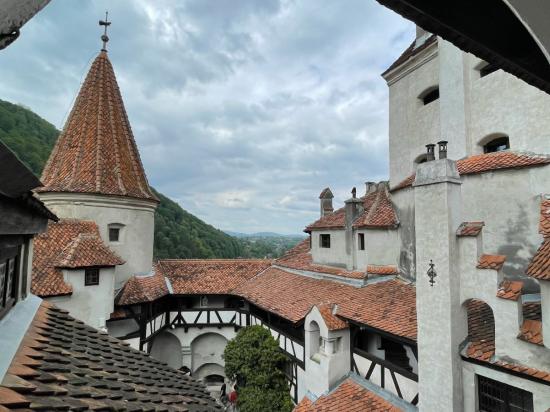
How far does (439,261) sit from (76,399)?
6.86m

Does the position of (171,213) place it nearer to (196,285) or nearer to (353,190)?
(196,285)

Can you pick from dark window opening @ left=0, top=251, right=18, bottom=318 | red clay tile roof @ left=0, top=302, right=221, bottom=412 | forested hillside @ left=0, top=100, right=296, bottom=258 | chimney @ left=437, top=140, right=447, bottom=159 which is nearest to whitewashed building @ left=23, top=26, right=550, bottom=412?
chimney @ left=437, top=140, right=447, bottom=159

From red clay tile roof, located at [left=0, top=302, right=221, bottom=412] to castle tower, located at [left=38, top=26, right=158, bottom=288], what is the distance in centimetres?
985

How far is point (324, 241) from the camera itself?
15438 millimetres

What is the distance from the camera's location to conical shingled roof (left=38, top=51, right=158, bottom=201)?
45.8 feet

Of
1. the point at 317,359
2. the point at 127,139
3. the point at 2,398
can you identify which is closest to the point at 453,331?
the point at 317,359

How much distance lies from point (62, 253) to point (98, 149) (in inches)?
190

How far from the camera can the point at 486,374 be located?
20.9ft

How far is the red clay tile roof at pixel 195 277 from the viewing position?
14.7 meters

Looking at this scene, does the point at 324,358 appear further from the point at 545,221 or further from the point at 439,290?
the point at 545,221

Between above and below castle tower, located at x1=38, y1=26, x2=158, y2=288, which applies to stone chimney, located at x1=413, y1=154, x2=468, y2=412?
below

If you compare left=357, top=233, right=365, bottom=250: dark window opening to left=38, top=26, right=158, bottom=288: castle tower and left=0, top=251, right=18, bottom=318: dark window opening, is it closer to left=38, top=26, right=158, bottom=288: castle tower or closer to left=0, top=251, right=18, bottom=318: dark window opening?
left=38, top=26, right=158, bottom=288: castle tower

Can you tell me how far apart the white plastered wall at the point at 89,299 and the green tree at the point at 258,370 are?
494 centimetres

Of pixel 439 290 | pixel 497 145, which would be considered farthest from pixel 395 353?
pixel 497 145
